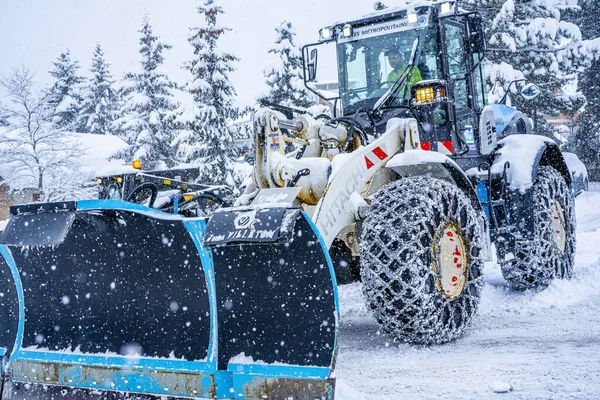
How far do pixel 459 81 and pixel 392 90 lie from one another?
906 millimetres

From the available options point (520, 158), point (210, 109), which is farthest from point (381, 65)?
point (210, 109)

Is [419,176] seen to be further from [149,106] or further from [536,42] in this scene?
[149,106]

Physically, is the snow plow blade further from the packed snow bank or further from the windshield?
the packed snow bank

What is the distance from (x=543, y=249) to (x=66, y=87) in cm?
4824

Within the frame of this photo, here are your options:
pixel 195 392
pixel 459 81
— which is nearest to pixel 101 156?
pixel 459 81

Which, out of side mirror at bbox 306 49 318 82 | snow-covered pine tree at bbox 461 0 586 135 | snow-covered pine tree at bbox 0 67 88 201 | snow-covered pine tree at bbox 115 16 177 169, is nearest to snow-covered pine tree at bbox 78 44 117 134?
snow-covered pine tree at bbox 115 16 177 169

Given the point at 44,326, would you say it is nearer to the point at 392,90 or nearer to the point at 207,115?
the point at 392,90

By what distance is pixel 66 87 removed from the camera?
48625 millimetres

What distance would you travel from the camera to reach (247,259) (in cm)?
330

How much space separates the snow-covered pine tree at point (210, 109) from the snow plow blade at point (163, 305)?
1920cm

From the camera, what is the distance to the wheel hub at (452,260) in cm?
469

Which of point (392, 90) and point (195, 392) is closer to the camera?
point (195, 392)

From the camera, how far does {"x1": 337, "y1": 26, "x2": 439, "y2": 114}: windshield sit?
6016 millimetres

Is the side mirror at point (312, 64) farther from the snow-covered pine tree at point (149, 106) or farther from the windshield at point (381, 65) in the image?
the snow-covered pine tree at point (149, 106)
